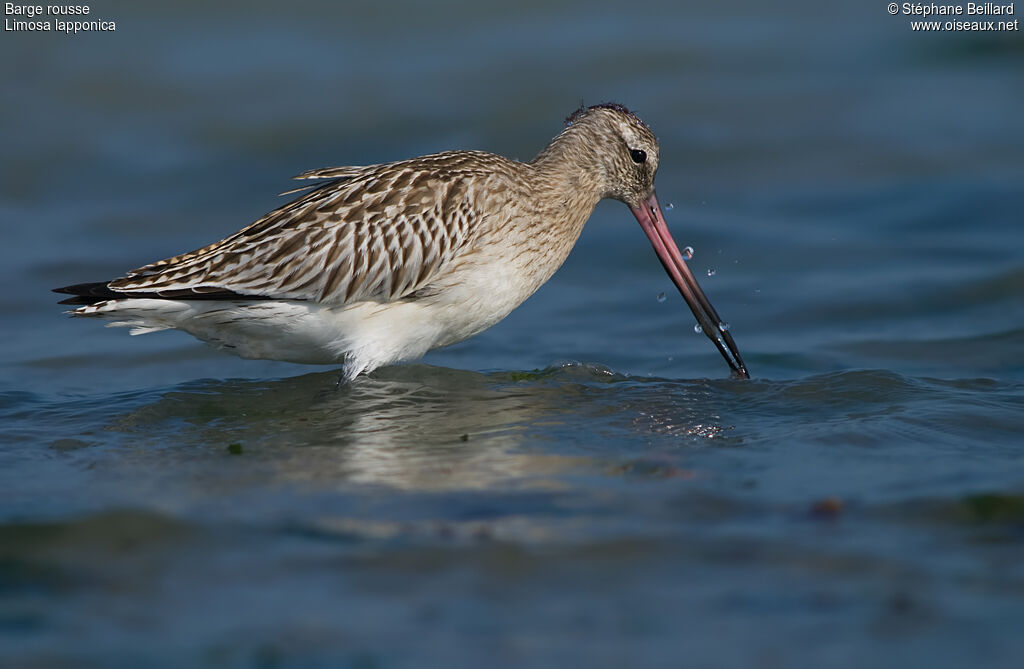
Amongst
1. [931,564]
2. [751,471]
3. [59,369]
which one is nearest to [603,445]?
[751,471]

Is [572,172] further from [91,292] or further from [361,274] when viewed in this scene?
[91,292]

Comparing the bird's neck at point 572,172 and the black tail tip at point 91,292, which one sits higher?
the bird's neck at point 572,172

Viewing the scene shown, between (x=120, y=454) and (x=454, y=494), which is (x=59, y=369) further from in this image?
(x=454, y=494)

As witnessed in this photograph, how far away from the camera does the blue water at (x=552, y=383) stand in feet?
17.1

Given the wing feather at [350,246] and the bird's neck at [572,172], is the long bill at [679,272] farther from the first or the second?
the wing feather at [350,246]

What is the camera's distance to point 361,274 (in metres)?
8.62

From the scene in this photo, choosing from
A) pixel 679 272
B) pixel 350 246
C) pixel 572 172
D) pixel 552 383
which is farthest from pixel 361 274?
pixel 679 272

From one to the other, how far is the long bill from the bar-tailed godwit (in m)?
1.06

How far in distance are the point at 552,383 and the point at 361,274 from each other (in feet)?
5.15

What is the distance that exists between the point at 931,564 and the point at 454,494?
7.69 ft

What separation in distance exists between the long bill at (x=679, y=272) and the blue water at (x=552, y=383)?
15.4 inches

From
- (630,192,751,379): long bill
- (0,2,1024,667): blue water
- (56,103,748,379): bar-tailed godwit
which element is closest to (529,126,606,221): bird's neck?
(56,103,748,379): bar-tailed godwit

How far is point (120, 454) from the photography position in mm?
7578

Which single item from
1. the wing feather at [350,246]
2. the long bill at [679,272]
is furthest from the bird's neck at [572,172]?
the wing feather at [350,246]
